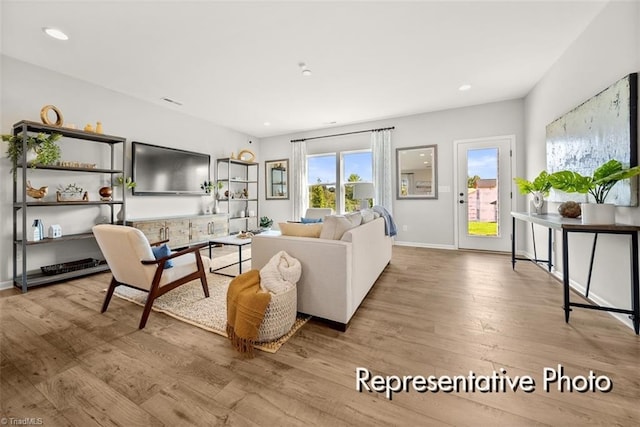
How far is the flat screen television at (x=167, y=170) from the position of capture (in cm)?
414

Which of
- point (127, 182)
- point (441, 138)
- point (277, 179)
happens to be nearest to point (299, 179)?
point (277, 179)

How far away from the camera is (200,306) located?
92.1 inches

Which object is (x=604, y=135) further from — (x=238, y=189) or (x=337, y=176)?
(x=238, y=189)

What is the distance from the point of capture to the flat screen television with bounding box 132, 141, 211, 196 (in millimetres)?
4141

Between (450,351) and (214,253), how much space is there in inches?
164

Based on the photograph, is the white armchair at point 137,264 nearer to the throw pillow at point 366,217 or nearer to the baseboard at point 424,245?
the throw pillow at point 366,217

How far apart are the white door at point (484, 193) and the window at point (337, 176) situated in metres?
1.84

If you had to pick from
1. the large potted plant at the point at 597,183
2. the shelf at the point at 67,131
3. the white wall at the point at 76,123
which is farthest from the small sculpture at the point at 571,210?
the white wall at the point at 76,123

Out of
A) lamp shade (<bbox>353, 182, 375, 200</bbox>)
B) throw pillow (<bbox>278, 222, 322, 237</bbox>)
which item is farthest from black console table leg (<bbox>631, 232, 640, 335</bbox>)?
lamp shade (<bbox>353, 182, 375, 200</bbox>)

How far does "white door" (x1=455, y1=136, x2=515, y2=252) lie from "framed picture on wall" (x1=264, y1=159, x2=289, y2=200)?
3.99m

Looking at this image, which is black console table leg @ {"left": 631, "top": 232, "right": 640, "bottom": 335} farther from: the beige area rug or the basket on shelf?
the basket on shelf

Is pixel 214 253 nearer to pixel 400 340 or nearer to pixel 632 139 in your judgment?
pixel 400 340

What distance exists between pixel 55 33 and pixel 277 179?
455 centimetres

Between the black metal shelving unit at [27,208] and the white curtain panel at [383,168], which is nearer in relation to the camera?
the black metal shelving unit at [27,208]
